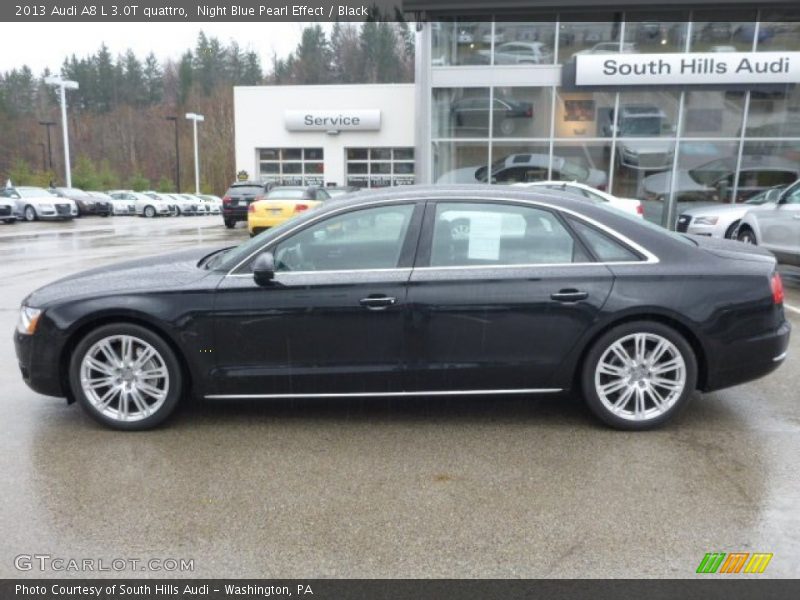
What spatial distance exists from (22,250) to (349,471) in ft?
48.8

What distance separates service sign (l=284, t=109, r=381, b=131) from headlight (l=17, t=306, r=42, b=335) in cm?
2898

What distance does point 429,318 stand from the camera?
398cm

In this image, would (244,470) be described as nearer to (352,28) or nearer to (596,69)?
(596,69)

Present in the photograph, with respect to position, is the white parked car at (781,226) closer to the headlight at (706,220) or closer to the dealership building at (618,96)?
the headlight at (706,220)

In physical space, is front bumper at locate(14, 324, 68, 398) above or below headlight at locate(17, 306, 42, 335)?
below

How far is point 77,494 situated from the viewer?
11.0 feet

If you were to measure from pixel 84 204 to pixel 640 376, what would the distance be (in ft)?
116

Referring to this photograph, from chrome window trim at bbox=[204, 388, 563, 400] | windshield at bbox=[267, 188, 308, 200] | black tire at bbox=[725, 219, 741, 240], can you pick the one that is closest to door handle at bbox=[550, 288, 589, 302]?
chrome window trim at bbox=[204, 388, 563, 400]

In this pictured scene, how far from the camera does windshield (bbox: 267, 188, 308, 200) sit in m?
16.3

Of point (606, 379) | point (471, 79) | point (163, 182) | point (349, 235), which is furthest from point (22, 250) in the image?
point (163, 182)

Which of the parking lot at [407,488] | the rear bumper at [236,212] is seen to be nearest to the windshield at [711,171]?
the rear bumper at [236,212]

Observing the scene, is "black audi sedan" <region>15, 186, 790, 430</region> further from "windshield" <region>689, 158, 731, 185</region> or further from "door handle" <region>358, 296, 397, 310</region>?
"windshield" <region>689, 158, 731, 185</region>

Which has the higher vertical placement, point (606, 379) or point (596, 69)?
point (596, 69)

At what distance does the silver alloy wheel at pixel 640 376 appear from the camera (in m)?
4.04
